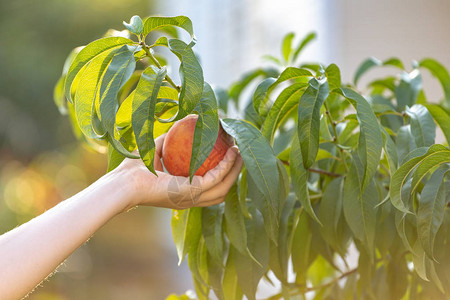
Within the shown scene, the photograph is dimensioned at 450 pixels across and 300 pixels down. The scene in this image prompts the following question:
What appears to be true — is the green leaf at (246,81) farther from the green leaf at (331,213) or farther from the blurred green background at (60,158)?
the blurred green background at (60,158)

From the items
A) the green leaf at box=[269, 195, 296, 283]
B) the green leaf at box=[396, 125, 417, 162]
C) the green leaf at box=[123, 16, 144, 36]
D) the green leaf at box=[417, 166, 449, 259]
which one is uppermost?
the green leaf at box=[123, 16, 144, 36]

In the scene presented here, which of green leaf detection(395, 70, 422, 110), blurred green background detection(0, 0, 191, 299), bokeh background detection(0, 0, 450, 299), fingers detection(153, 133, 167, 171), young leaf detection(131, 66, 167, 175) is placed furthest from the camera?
blurred green background detection(0, 0, 191, 299)

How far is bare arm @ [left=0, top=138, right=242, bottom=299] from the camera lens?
0.42 m

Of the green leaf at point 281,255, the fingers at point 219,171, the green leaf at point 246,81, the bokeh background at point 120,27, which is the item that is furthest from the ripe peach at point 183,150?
the bokeh background at point 120,27

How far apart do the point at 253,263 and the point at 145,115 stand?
0.64 feet

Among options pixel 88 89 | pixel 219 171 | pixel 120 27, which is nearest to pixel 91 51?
pixel 88 89

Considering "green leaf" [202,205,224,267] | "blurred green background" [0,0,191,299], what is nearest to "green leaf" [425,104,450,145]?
"green leaf" [202,205,224,267]

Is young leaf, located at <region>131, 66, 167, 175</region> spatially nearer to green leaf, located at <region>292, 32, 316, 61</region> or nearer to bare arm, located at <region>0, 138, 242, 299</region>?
bare arm, located at <region>0, 138, 242, 299</region>

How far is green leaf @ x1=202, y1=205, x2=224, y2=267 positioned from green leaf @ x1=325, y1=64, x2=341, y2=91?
0.16 m

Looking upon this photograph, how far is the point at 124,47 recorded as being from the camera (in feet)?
1.40

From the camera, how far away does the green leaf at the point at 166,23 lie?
1.40 ft

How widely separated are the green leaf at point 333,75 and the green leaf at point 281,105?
2cm

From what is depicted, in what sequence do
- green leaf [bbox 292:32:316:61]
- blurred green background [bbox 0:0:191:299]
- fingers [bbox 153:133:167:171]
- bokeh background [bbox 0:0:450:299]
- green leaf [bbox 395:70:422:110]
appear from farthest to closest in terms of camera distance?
blurred green background [bbox 0:0:191:299] < bokeh background [bbox 0:0:450:299] < green leaf [bbox 292:32:316:61] < green leaf [bbox 395:70:422:110] < fingers [bbox 153:133:167:171]

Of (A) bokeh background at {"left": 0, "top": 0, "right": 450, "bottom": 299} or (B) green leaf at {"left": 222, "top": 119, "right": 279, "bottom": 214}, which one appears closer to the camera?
(B) green leaf at {"left": 222, "top": 119, "right": 279, "bottom": 214}
